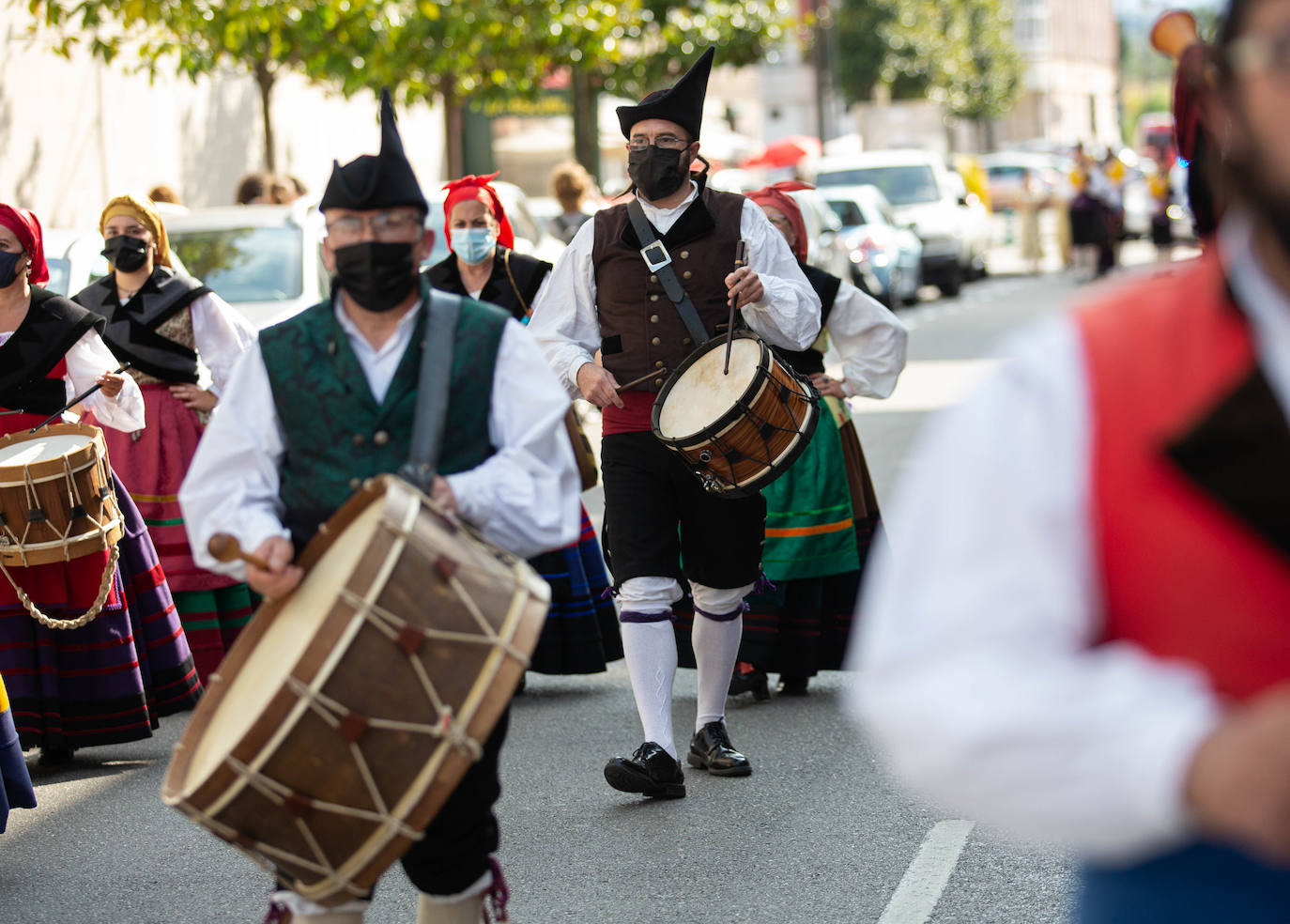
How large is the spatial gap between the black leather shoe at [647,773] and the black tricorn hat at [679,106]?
1.84 meters

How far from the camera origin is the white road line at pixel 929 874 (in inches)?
170

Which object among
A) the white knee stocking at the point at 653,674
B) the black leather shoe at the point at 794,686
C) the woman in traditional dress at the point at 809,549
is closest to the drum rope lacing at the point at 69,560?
the white knee stocking at the point at 653,674

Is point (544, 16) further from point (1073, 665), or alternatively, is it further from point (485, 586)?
point (1073, 665)

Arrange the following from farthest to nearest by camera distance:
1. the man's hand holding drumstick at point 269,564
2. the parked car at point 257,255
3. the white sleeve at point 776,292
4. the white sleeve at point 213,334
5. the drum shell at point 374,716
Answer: the parked car at point 257,255
the white sleeve at point 213,334
the white sleeve at point 776,292
the man's hand holding drumstick at point 269,564
the drum shell at point 374,716

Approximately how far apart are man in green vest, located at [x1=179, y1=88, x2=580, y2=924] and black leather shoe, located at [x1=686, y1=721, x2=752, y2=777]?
225 cm

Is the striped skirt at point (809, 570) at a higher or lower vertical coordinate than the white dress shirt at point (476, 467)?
lower

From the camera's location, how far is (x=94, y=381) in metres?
6.05

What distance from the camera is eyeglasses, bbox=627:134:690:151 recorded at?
5.30m

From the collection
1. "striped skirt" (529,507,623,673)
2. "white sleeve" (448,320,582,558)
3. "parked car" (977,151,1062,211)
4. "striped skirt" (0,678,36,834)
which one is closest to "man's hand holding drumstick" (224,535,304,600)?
"white sleeve" (448,320,582,558)

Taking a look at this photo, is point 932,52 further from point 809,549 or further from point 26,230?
point 26,230

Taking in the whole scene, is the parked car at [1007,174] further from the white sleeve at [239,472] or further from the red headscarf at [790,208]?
the white sleeve at [239,472]

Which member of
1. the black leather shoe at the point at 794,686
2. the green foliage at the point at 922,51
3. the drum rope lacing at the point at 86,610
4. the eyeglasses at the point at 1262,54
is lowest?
the black leather shoe at the point at 794,686

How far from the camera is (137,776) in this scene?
595cm

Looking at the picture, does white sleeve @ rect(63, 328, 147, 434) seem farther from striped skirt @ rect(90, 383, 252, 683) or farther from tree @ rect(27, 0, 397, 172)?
tree @ rect(27, 0, 397, 172)
